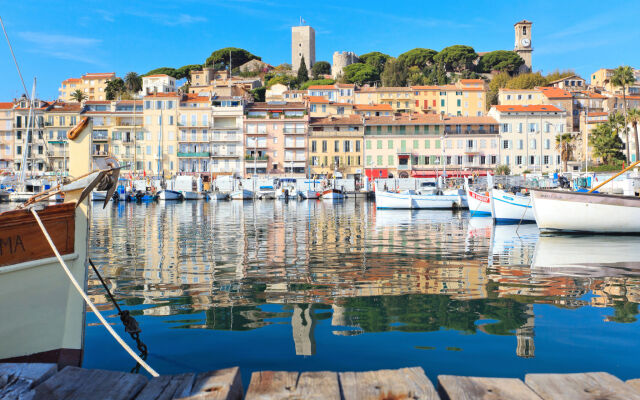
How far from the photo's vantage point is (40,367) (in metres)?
3.94

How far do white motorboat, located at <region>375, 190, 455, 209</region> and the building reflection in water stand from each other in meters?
23.5

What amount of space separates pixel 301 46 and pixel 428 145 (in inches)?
2902

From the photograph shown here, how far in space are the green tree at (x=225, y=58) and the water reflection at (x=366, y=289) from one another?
130m

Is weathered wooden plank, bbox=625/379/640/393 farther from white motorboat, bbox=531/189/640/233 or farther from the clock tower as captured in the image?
the clock tower

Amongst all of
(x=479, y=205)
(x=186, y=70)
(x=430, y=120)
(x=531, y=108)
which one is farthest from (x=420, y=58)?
(x=479, y=205)

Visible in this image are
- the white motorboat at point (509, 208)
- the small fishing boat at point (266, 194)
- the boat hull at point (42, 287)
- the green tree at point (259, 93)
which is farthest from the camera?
the green tree at point (259, 93)

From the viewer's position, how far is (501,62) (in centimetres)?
12975

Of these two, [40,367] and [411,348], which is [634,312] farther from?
[40,367]

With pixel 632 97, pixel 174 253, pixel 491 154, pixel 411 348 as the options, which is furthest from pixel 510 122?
pixel 411 348

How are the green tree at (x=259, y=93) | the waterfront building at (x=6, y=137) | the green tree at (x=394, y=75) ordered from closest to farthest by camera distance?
the waterfront building at (x=6, y=137), the green tree at (x=259, y=93), the green tree at (x=394, y=75)

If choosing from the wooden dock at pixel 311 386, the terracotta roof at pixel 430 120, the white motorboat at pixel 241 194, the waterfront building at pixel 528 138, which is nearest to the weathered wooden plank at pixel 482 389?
the wooden dock at pixel 311 386

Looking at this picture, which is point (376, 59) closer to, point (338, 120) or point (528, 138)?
point (338, 120)

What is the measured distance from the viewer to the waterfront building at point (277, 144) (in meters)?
82.9

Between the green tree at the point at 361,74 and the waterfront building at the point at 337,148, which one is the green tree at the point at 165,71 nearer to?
the green tree at the point at 361,74
